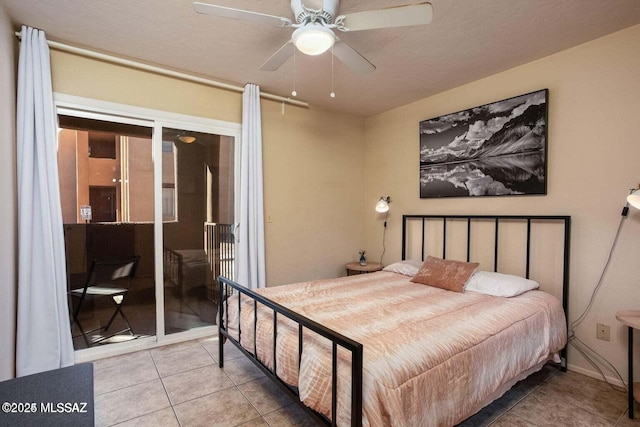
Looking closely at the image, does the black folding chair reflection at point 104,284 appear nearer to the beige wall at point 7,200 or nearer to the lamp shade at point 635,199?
the beige wall at point 7,200

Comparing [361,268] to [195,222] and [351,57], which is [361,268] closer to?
[195,222]

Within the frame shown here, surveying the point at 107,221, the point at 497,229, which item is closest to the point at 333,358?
the point at 497,229

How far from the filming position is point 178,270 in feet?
10.8

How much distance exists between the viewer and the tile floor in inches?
75.7

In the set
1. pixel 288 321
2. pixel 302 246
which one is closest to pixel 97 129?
pixel 302 246

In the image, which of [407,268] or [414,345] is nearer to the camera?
[414,345]

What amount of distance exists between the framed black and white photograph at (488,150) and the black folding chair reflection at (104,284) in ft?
10.7

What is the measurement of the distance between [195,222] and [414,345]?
102 inches

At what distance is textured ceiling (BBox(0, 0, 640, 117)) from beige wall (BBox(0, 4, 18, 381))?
29 centimetres

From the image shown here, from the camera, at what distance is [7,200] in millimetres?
2139

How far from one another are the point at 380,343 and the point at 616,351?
2.12 meters

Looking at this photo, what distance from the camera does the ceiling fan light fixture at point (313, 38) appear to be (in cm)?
168

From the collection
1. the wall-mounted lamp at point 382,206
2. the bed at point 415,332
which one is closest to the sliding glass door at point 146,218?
the bed at point 415,332

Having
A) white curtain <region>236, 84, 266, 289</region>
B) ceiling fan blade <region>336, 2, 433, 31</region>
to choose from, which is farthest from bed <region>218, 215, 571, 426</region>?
ceiling fan blade <region>336, 2, 433, 31</region>
